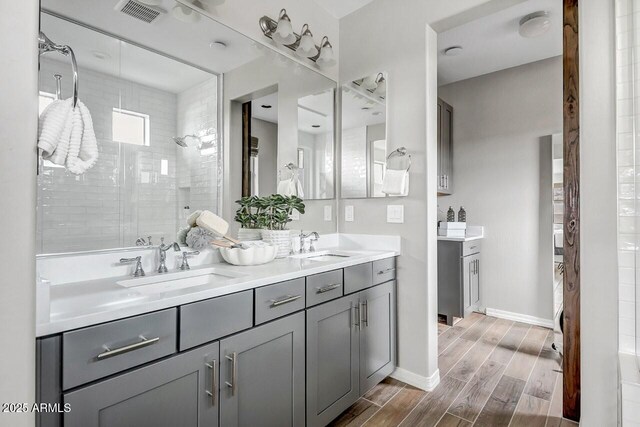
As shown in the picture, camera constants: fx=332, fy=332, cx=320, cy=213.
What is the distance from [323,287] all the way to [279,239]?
0.48 metres

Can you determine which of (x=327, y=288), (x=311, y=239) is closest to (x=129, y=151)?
(x=327, y=288)

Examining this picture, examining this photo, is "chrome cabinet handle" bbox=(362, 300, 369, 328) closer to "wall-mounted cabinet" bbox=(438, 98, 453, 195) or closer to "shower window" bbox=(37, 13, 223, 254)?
"shower window" bbox=(37, 13, 223, 254)

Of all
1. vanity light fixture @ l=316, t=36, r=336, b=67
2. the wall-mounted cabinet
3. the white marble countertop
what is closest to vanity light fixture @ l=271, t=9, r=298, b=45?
vanity light fixture @ l=316, t=36, r=336, b=67

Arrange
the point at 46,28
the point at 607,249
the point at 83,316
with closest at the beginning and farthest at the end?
1. the point at 83,316
2. the point at 46,28
3. the point at 607,249

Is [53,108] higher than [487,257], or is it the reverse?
[53,108]

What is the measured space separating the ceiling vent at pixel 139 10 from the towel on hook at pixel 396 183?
151 cm

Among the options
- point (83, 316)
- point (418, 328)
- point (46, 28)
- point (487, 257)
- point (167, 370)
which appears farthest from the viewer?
point (487, 257)

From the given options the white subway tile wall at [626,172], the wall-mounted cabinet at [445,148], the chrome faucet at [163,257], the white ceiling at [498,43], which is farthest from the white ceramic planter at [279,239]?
the white ceiling at [498,43]

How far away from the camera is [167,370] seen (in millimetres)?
1025

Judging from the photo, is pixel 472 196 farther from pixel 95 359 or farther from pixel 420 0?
pixel 95 359

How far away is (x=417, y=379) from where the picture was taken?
2109 mm

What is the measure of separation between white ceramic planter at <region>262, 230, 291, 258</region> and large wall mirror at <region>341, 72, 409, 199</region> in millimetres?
710

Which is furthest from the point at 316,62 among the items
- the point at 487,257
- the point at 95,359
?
the point at 487,257

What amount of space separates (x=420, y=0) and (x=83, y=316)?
241 cm
